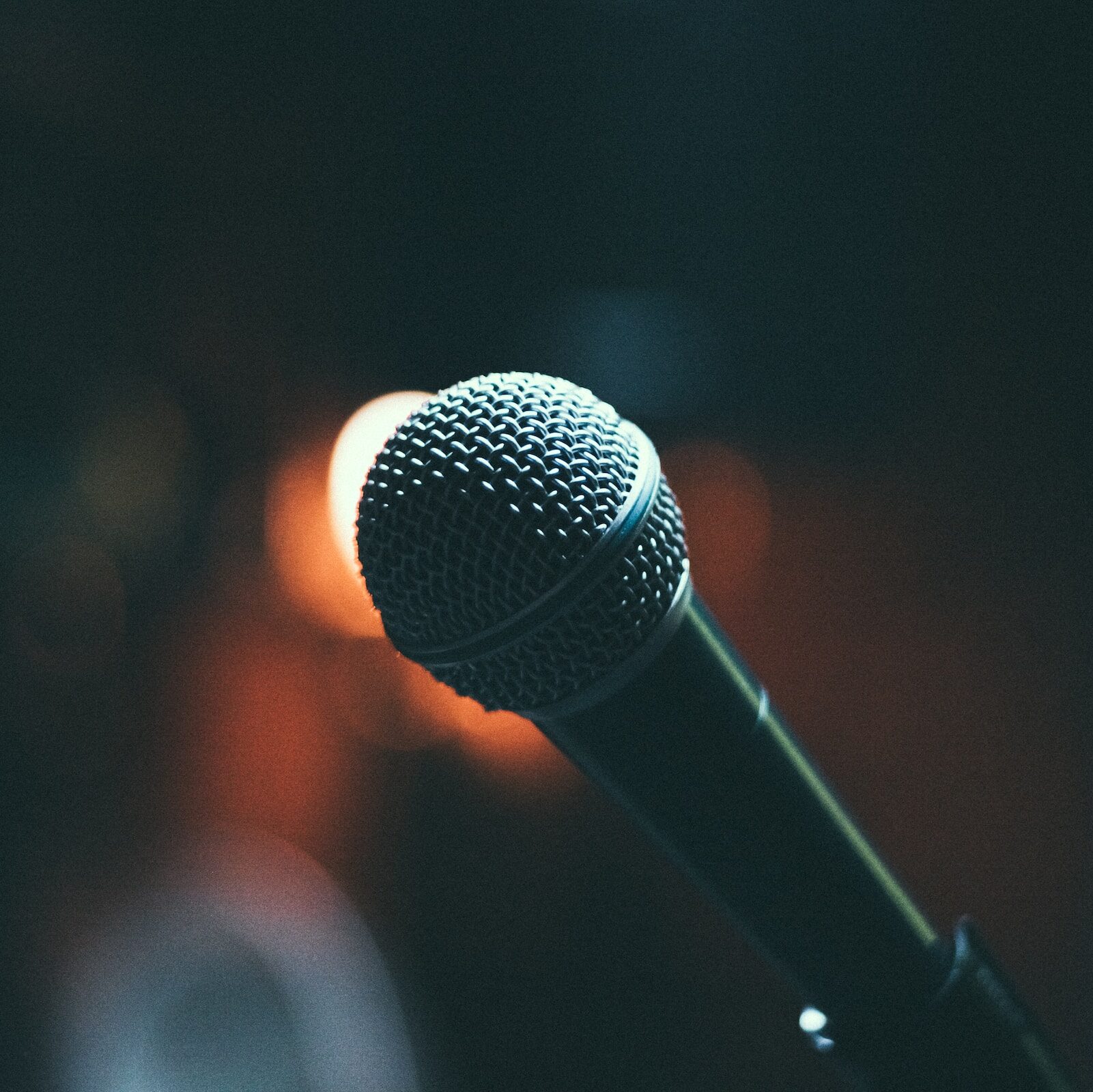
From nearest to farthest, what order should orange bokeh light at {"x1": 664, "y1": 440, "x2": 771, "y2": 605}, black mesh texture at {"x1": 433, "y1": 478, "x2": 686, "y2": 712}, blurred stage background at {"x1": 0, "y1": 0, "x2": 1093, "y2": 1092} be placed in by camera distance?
black mesh texture at {"x1": 433, "y1": 478, "x2": 686, "y2": 712}, blurred stage background at {"x1": 0, "y1": 0, "x2": 1093, "y2": 1092}, orange bokeh light at {"x1": 664, "y1": 440, "x2": 771, "y2": 605}

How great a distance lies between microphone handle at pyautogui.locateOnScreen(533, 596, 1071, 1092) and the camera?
0.38 meters

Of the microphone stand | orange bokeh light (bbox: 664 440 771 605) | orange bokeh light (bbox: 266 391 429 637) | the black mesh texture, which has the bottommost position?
orange bokeh light (bbox: 266 391 429 637)

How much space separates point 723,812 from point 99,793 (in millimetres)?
2243

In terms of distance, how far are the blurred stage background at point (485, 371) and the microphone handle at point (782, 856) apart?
6.01 ft

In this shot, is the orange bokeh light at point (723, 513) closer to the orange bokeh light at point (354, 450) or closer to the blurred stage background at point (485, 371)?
the blurred stage background at point (485, 371)

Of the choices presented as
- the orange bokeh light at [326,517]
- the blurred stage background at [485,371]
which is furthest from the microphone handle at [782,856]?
the orange bokeh light at [326,517]

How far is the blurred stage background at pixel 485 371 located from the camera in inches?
78.6

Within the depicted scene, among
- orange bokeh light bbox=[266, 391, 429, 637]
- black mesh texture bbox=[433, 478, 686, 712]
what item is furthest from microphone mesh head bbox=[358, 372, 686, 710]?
orange bokeh light bbox=[266, 391, 429, 637]

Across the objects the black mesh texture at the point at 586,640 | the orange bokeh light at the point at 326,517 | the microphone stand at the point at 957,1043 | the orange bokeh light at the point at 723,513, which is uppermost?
the black mesh texture at the point at 586,640

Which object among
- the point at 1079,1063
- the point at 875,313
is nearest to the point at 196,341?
the point at 875,313

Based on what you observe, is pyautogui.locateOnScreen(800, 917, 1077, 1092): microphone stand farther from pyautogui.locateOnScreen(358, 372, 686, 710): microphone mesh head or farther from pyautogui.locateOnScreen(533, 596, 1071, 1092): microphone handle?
pyautogui.locateOnScreen(358, 372, 686, 710): microphone mesh head

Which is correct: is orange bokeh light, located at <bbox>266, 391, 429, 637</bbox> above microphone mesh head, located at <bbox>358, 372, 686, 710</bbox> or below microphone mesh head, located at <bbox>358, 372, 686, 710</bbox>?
below

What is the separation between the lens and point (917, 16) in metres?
1.76

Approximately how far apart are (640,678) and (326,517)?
7.75 feet
